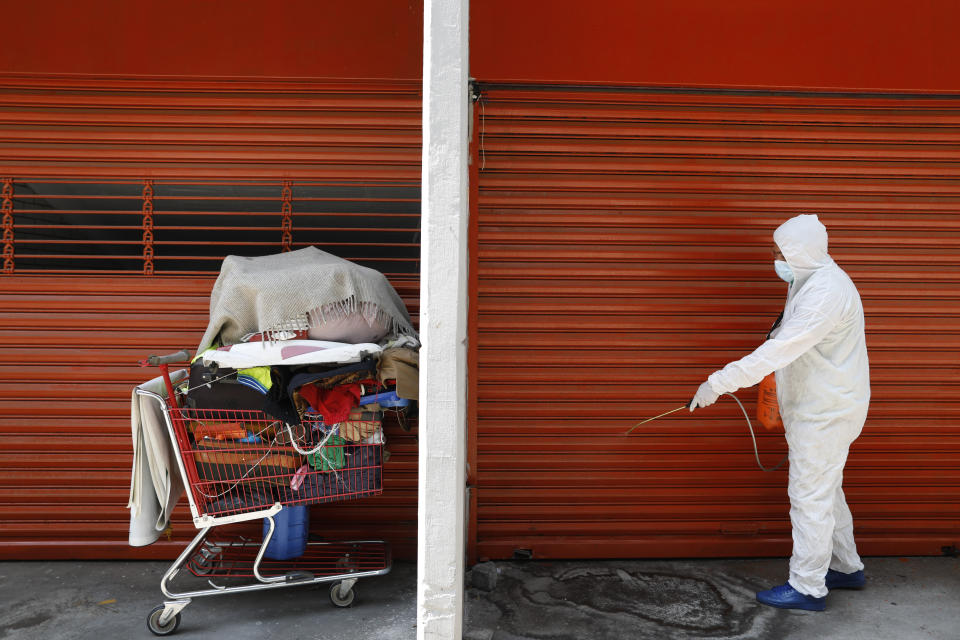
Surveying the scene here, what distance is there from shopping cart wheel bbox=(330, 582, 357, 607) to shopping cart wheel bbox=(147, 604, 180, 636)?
81 centimetres

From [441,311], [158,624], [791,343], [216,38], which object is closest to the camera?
[441,311]

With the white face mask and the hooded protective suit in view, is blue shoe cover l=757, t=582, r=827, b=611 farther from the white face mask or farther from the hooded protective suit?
the white face mask

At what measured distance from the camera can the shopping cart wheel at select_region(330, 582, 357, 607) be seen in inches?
160

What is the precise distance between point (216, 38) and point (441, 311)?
275 centimetres

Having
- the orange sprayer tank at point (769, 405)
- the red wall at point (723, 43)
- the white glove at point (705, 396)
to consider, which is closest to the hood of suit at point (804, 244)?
the orange sprayer tank at point (769, 405)

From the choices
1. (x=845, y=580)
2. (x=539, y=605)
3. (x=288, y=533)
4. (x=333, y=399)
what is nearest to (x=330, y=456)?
(x=333, y=399)

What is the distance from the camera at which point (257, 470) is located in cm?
382

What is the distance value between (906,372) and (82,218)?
5.47 meters

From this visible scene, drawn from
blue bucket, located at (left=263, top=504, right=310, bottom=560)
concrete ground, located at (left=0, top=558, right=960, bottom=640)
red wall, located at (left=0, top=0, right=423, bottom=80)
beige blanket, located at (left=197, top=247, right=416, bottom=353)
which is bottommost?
concrete ground, located at (left=0, top=558, right=960, bottom=640)

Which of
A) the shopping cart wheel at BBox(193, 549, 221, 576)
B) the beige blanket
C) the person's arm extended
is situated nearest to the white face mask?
the person's arm extended

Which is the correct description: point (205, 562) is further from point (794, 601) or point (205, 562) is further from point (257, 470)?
point (794, 601)

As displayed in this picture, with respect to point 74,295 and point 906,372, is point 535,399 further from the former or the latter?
point 74,295

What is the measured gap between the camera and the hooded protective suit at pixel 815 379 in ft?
13.0

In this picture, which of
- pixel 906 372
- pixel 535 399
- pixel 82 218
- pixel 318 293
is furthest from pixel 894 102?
pixel 82 218
